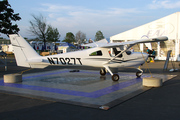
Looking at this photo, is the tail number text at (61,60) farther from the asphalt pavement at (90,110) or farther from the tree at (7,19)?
the tree at (7,19)

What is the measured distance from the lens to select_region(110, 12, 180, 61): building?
26.0m

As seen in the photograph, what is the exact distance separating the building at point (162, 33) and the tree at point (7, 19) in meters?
22.7

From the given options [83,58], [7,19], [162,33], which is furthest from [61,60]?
[7,19]

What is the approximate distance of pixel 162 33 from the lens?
26672 millimetres

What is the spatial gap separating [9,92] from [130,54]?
7.23m

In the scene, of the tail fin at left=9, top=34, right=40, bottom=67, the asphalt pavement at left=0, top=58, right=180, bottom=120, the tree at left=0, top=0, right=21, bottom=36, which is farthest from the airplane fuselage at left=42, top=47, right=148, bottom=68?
the tree at left=0, top=0, right=21, bottom=36

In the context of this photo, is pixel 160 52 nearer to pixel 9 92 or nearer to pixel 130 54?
pixel 130 54

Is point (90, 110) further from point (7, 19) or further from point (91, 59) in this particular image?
point (7, 19)

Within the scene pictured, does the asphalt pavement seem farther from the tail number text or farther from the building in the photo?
the building

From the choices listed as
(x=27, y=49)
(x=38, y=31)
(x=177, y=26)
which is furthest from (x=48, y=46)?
(x=27, y=49)

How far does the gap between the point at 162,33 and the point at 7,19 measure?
3256 centimetres

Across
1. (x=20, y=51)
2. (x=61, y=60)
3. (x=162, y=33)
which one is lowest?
(x=61, y=60)

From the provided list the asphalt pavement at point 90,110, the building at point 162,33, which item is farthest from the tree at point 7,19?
the asphalt pavement at point 90,110

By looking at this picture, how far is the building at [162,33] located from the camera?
85.1 ft
